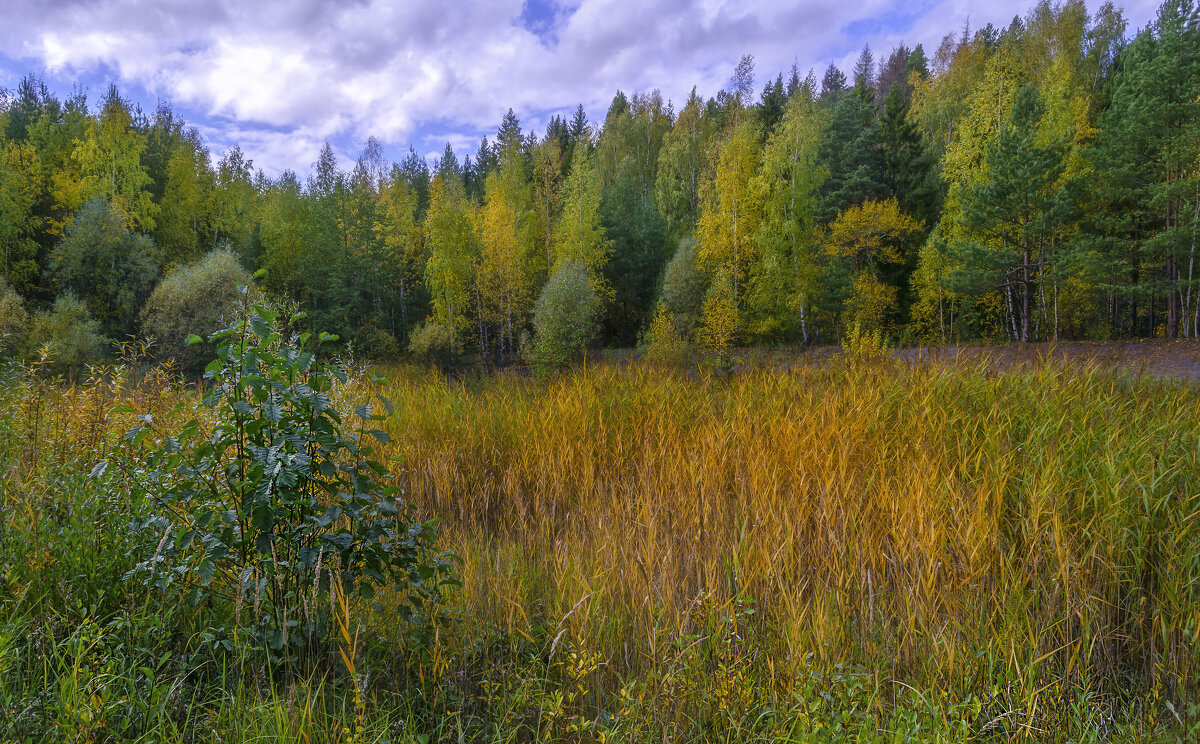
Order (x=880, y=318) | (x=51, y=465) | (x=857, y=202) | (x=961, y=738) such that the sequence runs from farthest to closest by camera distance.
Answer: (x=857, y=202)
(x=880, y=318)
(x=51, y=465)
(x=961, y=738)

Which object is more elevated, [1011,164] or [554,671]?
[1011,164]

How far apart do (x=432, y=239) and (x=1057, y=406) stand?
23076 millimetres

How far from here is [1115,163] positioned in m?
16.5

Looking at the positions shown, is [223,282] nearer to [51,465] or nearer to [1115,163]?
[51,465]

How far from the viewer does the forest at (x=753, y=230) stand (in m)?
16.2

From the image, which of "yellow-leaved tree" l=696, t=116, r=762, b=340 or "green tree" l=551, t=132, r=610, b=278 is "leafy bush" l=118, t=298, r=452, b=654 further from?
"green tree" l=551, t=132, r=610, b=278

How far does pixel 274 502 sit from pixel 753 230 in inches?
837

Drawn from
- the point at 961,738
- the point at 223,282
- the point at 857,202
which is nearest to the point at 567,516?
the point at 961,738

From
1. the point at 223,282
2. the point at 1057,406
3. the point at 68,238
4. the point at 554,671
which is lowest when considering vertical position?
the point at 554,671

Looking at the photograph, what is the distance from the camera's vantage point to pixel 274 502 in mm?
2043

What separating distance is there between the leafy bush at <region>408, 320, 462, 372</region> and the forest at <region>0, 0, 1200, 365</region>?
5.0 inches

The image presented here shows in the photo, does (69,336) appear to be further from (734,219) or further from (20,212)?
(734,219)

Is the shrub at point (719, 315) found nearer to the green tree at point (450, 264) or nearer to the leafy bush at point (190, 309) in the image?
the green tree at point (450, 264)

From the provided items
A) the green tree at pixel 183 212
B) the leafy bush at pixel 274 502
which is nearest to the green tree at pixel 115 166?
the green tree at pixel 183 212
